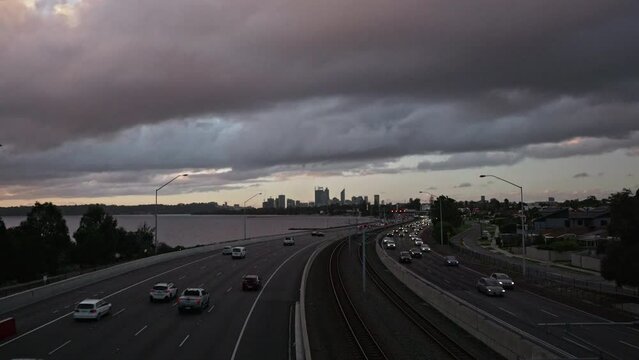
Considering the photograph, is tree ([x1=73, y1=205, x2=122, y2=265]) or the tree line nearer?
the tree line

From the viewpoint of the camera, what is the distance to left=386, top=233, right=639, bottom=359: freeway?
84.3ft

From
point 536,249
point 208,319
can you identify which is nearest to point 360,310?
point 208,319

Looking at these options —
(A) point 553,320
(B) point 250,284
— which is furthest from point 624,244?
(B) point 250,284

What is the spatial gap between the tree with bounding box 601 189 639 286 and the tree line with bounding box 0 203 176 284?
57564 millimetres

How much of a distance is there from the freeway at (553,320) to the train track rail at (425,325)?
13.8 ft

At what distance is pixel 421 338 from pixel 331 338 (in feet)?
16.4

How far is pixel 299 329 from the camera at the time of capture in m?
28.0

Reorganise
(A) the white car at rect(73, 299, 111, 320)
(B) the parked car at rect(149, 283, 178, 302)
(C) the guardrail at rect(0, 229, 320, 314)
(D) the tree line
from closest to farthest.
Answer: (A) the white car at rect(73, 299, 111, 320), (C) the guardrail at rect(0, 229, 320, 314), (B) the parked car at rect(149, 283, 178, 302), (D) the tree line

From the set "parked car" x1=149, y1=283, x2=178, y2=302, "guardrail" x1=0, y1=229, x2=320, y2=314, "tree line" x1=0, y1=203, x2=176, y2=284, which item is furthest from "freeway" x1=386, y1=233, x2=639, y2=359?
"tree line" x1=0, y1=203, x2=176, y2=284

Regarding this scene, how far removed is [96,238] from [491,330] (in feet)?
229

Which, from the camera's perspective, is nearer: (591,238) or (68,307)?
(68,307)

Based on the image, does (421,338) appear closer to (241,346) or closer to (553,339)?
(553,339)

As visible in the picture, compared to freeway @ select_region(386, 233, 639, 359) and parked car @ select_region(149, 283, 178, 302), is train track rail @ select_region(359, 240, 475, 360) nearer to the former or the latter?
freeway @ select_region(386, 233, 639, 359)

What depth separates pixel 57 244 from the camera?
289 ft
